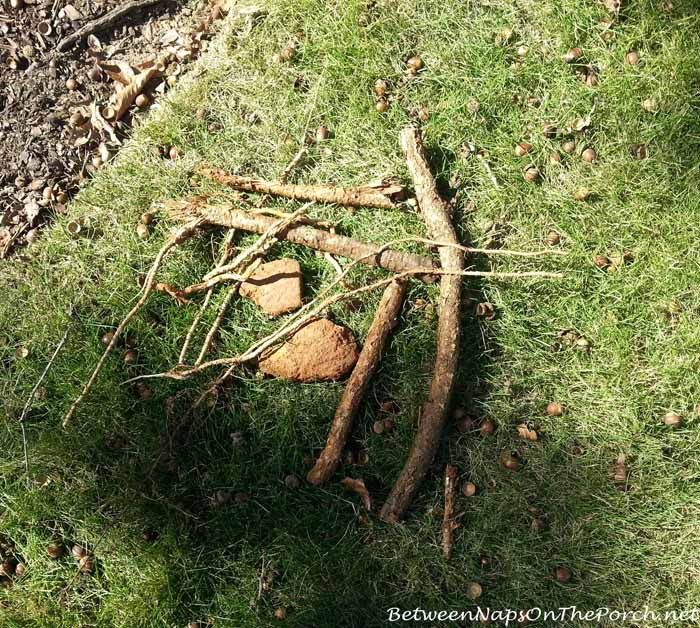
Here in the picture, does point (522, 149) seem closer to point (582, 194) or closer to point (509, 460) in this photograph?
point (582, 194)

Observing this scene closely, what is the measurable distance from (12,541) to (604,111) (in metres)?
3.84

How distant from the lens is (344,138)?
3312mm

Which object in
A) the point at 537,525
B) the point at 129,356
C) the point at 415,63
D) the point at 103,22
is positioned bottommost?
the point at 537,525

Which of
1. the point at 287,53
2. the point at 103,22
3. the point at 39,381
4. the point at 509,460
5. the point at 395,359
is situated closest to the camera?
the point at 509,460

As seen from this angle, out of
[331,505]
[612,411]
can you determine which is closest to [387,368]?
[331,505]

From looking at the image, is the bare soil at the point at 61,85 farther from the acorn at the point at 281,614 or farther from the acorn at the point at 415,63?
the acorn at the point at 281,614

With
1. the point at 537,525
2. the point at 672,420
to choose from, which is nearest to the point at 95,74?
the point at 537,525

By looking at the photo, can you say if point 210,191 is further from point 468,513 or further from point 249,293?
point 468,513

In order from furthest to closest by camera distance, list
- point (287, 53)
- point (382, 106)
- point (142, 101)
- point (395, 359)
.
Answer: point (142, 101)
point (287, 53)
point (382, 106)
point (395, 359)

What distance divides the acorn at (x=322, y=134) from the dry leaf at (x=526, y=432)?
1.83 meters

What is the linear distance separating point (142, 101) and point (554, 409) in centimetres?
283

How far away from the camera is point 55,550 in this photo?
10.2 feet

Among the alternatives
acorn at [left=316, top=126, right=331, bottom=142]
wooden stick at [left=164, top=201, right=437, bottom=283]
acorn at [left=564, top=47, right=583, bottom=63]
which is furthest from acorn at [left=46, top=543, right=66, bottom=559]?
acorn at [left=564, top=47, right=583, bottom=63]

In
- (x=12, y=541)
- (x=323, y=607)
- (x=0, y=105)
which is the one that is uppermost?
(x=0, y=105)
